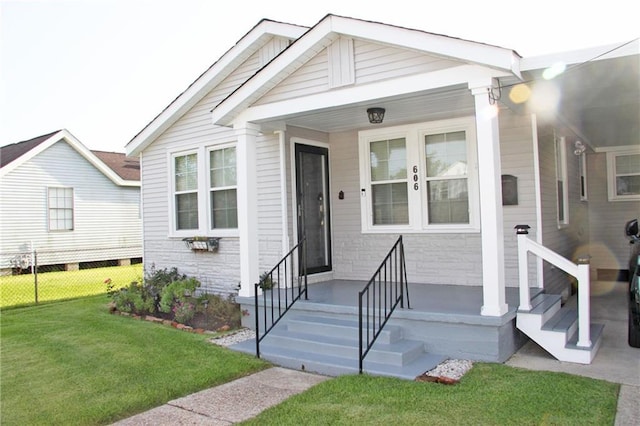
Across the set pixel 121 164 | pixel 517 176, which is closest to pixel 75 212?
pixel 121 164

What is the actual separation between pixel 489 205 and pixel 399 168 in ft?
8.59

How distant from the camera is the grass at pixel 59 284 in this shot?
10570 mm

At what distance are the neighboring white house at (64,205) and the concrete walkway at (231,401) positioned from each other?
12634 mm

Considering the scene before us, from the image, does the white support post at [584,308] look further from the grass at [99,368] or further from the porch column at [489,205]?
the grass at [99,368]

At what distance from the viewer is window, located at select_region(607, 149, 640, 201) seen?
34.6 ft

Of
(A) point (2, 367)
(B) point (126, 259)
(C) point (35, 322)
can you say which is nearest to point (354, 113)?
(A) point (2, 367)

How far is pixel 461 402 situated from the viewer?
3.81 meters

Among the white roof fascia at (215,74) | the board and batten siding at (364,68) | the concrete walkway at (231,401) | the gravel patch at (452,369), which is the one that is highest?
the white roof fascia at (215,74)

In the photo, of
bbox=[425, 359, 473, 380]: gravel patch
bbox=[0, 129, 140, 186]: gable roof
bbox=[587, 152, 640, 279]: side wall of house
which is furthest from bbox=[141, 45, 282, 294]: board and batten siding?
bbox=[0, 129, 140, 186]: gable roof

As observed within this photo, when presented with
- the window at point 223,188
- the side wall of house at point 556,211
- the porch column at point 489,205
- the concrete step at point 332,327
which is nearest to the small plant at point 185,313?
the window at point 223,188

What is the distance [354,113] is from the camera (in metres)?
6.70

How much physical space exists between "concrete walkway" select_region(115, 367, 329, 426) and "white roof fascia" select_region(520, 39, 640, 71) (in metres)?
3.60

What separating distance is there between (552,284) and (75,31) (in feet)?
28.4

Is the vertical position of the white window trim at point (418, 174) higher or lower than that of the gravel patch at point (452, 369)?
higher
